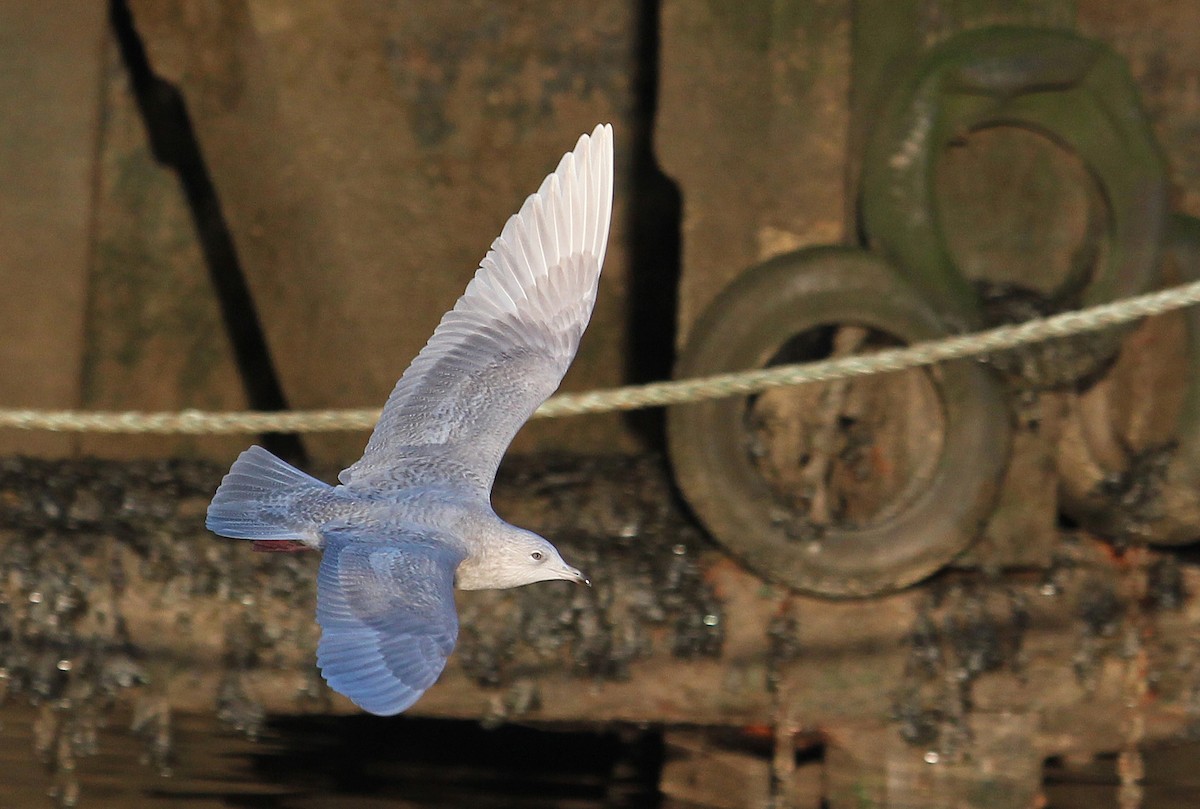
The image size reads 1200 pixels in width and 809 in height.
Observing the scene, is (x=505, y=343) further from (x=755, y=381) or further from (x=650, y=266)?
(x=650, y=266)

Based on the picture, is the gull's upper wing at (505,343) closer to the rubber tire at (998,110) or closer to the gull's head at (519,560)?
the gull's head at (519,560)

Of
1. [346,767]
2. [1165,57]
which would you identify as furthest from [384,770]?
[1165,57]

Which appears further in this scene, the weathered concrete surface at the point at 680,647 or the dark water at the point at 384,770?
the dark water at the point at 384,770

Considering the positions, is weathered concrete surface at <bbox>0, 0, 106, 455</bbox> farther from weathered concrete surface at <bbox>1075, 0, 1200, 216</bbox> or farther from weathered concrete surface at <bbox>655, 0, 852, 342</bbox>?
weathered concrete surface at <bbox>1075, 0, 1200, 216</bbox>

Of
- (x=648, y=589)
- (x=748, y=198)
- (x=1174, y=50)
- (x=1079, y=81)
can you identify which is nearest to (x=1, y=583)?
(x=648, y=589)

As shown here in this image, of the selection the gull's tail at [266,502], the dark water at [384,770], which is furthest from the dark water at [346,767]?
the gull's tail at [266,502]

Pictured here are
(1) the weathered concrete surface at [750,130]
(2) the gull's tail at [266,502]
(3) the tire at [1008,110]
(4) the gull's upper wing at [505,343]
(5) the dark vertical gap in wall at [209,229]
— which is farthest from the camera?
(5) the dark vertical gap in wall at [209,229]

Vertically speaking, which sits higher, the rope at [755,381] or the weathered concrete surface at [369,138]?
the weathered concrete surface at [369,138]
